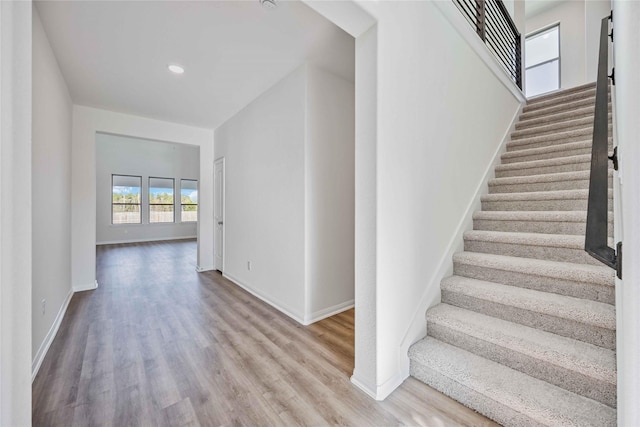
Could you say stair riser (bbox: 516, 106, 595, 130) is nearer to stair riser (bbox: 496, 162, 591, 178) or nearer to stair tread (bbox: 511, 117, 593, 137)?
stair tread (bbox: 511, 117, 593, 137)

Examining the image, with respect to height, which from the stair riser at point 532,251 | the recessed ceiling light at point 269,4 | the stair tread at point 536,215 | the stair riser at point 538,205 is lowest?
the stair riser at point 532,251

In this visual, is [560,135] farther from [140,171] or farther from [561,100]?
[140,171]

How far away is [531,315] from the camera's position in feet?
5.76

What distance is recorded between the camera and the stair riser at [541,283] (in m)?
1.69

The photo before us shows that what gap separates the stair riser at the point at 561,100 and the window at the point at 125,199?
33.6 feet

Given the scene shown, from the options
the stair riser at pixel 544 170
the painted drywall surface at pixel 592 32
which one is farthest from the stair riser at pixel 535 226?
the painted drywall surface at pixel 592 32

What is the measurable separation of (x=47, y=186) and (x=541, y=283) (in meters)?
4.03

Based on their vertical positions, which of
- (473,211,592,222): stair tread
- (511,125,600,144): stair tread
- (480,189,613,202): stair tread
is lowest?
(473,211,592,222): stair tread

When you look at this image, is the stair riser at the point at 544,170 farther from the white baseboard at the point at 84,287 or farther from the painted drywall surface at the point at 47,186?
the white baseboard at the point at 84,287

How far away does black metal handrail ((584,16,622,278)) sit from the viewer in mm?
1035

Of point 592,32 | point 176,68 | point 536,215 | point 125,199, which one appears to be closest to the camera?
point 536,215

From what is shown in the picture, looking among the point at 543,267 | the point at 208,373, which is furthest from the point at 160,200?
the point at 543,267

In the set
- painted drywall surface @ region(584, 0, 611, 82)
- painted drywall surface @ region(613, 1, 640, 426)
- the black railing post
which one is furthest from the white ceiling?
painted drywall surface @ region(584, 0, 611, 82)

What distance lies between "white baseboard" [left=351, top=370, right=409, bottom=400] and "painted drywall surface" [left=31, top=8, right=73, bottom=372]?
7.52ft
